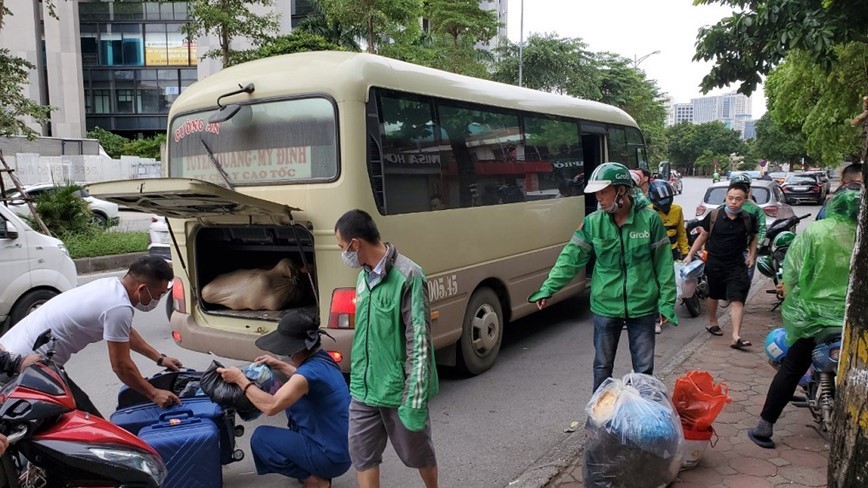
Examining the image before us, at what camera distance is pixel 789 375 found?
3844mm

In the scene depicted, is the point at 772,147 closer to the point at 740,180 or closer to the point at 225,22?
the point at 225,22

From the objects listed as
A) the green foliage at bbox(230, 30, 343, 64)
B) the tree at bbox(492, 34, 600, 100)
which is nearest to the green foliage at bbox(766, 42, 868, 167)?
the tree at bbox(492, 34, 600, 100)

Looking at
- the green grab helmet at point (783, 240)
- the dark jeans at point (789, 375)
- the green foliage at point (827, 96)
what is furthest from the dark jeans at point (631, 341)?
the green foliage at point (827, 96)

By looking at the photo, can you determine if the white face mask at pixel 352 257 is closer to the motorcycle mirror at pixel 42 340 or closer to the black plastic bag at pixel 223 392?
the black plastic bag at pixel 223 392

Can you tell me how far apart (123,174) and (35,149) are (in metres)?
3.65

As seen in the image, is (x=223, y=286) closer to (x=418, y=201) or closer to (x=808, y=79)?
(x=418, y=201)

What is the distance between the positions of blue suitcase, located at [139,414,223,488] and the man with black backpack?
4.98 metres

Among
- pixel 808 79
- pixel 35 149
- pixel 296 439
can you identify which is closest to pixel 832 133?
pixel 808 79

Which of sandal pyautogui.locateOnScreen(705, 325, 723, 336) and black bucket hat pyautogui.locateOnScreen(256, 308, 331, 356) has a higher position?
black bucket hat pyautogui.locateOnScreen(256, 308, 331, 356)

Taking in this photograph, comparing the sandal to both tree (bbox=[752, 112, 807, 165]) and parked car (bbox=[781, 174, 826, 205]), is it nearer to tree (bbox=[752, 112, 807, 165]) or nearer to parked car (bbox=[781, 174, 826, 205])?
parked car (bbox=[781, 174, 826, 205])

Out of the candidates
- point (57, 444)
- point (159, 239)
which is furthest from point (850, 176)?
point (159, 239)

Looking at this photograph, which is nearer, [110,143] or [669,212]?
[669,212]

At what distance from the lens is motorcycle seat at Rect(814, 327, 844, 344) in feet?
11.8

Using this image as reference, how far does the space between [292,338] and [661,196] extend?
5195 mm
